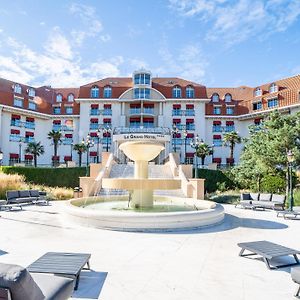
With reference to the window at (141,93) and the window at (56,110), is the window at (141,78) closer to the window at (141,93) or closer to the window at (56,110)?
the window at (141,93)

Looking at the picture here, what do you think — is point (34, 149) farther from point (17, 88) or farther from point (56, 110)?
point (17, 88)

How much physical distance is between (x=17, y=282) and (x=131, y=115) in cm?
4138

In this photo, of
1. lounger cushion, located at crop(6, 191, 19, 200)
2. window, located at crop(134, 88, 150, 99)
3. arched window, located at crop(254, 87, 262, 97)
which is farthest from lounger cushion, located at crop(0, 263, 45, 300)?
arched window, located at crop(254, 87, 262, 97)

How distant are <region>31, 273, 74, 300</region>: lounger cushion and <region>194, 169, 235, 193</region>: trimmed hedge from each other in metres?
26.3

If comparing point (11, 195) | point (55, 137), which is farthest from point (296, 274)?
point (55, 137)

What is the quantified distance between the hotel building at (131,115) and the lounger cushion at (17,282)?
38049 mm

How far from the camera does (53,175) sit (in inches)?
1107

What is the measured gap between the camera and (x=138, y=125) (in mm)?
44031

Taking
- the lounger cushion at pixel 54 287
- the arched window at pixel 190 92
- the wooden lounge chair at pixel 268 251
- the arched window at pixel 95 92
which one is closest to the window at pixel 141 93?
the arched window at pixel 95 92

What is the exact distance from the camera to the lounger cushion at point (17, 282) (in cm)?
291

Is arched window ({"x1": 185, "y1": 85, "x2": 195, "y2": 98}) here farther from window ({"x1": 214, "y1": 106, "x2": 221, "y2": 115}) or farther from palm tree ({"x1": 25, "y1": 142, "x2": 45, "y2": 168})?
palm tree ({"x1": 25, "y1": 142, "x2": 45, "y2": 168})

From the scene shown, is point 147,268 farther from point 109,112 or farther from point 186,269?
point 109,112

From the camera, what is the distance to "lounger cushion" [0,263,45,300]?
2906mm

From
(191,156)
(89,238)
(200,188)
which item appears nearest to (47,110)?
(191,156)
